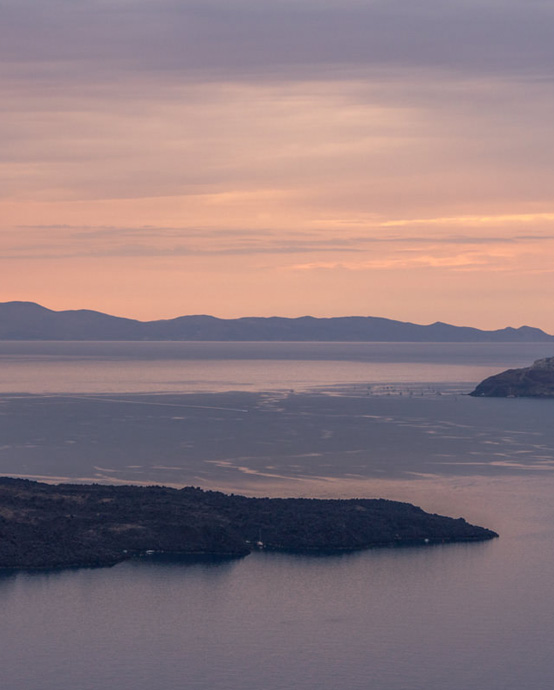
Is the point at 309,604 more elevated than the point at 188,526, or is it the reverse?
the point at 188,526

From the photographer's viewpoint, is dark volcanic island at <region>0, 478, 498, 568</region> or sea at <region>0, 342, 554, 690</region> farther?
dark volcanic island at <region>0, 478, 498, 568</region>

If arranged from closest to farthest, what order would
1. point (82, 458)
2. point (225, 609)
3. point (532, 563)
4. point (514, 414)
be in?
point (225, 609)
point (532, 563)
point (82, 458)
point (514, 414)

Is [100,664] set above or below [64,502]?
below

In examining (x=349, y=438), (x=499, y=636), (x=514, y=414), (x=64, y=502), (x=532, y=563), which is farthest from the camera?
(x=514, y=414)

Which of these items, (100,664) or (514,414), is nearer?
(100,664)

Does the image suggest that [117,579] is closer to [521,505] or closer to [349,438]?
[521,505]

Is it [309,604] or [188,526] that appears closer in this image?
[309,604]

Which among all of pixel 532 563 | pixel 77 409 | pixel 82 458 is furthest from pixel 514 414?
pixel 532 563

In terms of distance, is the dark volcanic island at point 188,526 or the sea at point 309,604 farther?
the dark volcanic island at point 188,526
